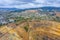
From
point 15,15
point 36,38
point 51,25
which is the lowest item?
point 36,38

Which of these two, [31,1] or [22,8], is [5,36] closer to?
[22,8]

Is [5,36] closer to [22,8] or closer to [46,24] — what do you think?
[22,8]

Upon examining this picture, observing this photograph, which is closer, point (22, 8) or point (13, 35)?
point (13, 35)

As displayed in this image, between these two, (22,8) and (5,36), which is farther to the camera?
(22,8)

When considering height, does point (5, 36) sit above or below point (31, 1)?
below

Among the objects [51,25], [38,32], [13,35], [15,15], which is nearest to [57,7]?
[51,25]

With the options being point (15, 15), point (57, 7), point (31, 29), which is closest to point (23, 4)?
point (15, 15)

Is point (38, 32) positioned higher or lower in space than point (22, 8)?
Result: lower

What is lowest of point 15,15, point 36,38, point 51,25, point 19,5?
point 36,38
